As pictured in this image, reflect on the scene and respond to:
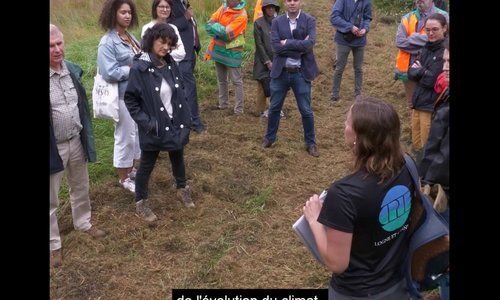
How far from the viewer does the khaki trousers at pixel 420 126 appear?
16.6ft

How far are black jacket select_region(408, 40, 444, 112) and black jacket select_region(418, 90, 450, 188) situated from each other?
2.10 m

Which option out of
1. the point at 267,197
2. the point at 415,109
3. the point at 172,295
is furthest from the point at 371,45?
the point at 172,295

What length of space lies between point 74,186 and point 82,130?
522mm

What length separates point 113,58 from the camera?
4574 mm

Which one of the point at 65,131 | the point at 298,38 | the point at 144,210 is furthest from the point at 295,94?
the point at 65,131

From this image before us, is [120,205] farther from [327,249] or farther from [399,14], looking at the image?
[399,14]

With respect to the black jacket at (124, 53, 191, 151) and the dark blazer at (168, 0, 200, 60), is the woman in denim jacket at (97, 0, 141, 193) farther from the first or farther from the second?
the dark blazer at (168, 0, 200, 60)

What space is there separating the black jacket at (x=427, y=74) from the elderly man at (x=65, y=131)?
3.12 metres

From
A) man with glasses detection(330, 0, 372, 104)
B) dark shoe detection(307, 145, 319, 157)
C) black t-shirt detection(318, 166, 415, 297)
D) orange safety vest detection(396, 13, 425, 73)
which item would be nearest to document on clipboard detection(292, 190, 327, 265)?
black t-shirt detection(318, 166, 415, 297)

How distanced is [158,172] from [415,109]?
2754 millimetres

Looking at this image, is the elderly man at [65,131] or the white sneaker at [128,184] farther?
the white sneaker at [128,184]

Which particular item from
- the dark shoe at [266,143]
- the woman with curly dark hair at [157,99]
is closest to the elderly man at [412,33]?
the dark shoe at [266,143]

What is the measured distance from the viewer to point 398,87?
27.5 ft

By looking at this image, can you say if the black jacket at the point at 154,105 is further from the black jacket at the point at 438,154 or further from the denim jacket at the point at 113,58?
the black jacket at the point at 438,154
